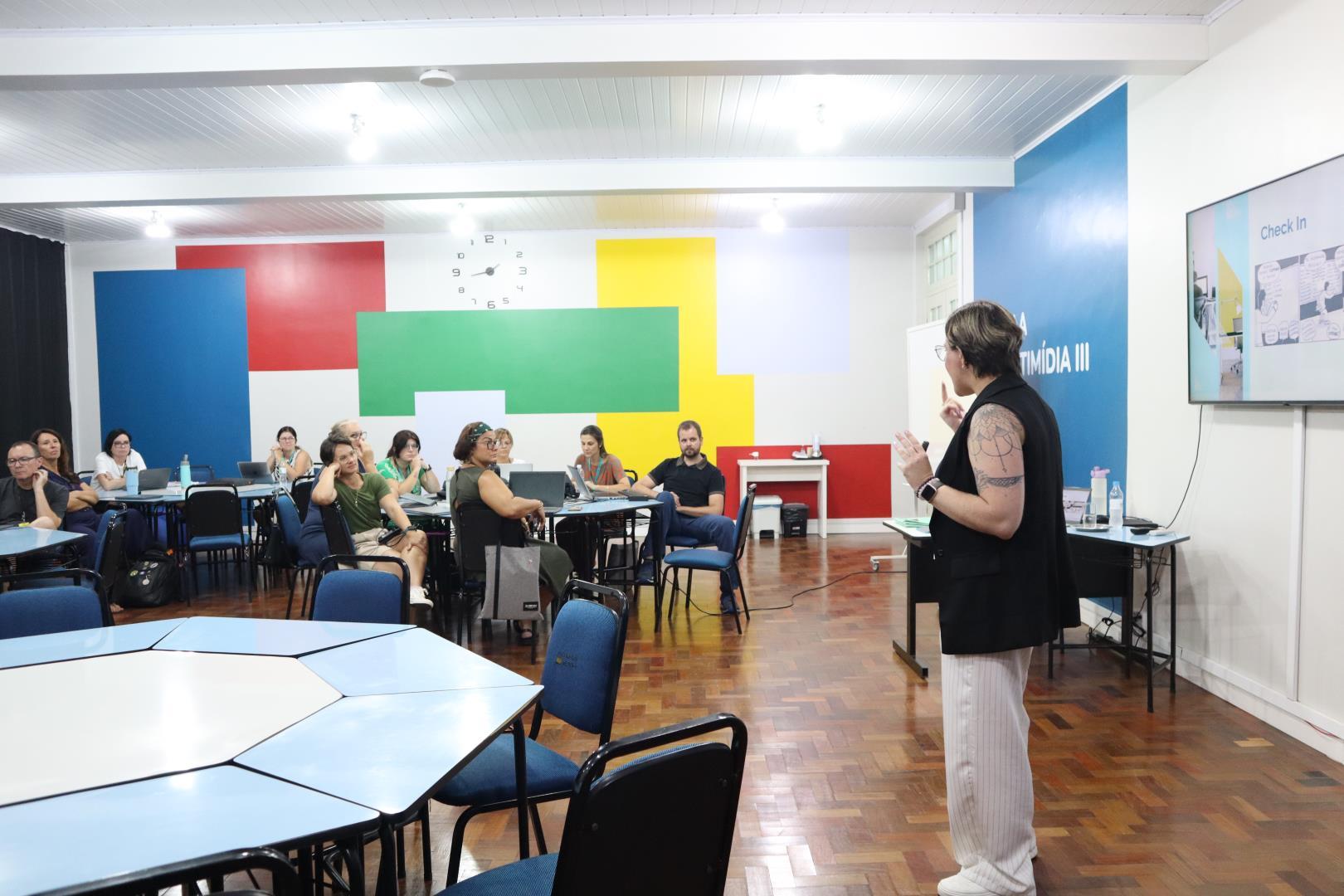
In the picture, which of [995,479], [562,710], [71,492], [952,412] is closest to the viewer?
[995,479]

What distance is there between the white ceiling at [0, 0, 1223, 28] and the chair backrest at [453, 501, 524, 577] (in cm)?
273

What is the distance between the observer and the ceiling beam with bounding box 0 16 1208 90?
445 cm

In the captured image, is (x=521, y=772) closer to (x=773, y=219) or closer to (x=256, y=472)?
Answer: (x=773, y=219)

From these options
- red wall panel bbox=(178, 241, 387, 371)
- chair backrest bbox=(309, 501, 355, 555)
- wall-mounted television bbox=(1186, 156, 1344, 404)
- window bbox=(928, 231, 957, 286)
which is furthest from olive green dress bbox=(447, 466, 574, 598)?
window bbox=(928, 231, 957, 286)

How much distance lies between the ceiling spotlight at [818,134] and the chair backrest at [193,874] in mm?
5836

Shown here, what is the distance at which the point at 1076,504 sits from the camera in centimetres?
493

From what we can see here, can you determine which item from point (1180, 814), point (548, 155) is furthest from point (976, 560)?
point (548, 155)

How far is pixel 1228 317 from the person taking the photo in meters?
4.12

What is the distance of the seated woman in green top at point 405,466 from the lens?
6664mm

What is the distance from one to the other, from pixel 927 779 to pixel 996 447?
5.57 ft

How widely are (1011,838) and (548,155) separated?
6076 mm

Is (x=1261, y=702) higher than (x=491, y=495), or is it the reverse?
(x=491, y=495)

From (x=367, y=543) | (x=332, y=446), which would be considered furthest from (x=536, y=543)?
(x=332, y=446)

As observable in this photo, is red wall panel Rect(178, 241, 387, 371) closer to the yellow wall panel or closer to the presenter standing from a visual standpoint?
the yellow wall panel
